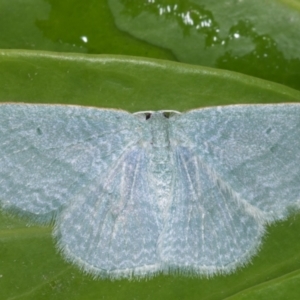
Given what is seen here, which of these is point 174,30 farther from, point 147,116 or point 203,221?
point 203,221

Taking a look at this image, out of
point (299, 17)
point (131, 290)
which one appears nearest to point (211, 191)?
point (131, 290)

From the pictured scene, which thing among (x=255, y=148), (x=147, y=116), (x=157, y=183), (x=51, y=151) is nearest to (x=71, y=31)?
(x=147, y=116)

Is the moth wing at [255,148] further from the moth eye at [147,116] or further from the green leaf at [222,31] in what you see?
the green leaf at [222,31]

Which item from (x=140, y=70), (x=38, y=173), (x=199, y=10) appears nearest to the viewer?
(x=38, y=173)

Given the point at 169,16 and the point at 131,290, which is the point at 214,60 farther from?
the point at 131,290

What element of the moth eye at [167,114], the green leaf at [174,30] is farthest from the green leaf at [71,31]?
the moth eye at [167,114]

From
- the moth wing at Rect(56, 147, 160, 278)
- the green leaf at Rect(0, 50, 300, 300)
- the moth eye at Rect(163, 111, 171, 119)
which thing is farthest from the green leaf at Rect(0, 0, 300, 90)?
the moth wing at Rect(56, 147, 160, 278)

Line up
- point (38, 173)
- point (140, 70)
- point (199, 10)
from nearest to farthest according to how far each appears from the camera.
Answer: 1. point (38, 173)
2. point (140, 70)
3. point (199, 10)
